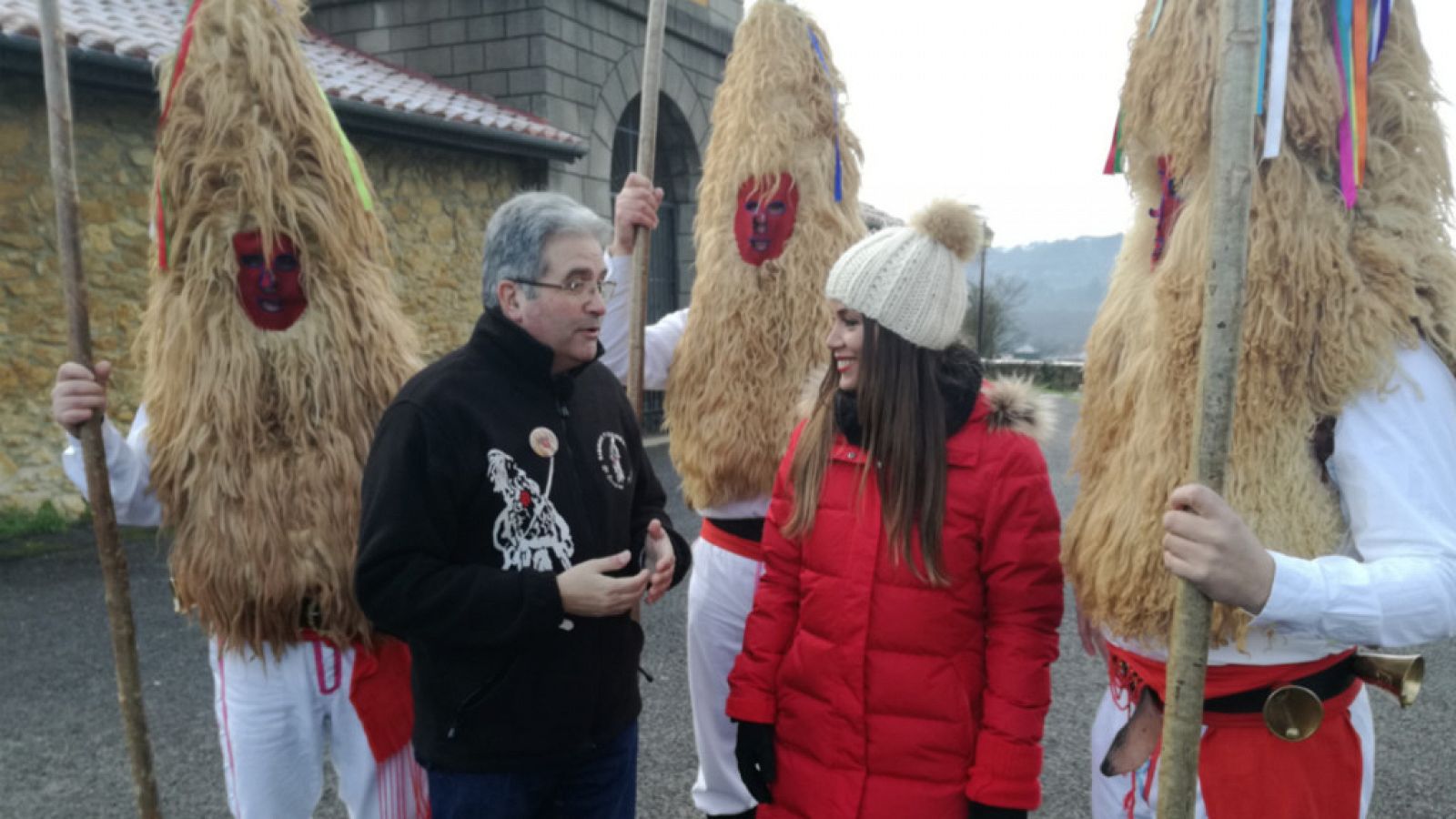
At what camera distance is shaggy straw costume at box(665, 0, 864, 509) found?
307cm

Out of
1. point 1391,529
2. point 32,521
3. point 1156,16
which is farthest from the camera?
point 32,521

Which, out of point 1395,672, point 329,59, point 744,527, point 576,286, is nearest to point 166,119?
point 576,286

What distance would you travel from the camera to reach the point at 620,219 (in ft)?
9.56

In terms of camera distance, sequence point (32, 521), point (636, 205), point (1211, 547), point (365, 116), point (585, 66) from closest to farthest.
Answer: point (1211, 547) → point (636, 205) → point (32, 521) → point (365, 116) → point (585, 66)

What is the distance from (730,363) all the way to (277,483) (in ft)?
4.49

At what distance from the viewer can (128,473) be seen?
231cm

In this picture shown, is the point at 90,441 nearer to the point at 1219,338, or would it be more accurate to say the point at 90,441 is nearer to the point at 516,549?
the point at 516,549

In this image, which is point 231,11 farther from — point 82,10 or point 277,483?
point 82,10

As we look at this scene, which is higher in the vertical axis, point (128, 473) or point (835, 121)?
point (835, 121)

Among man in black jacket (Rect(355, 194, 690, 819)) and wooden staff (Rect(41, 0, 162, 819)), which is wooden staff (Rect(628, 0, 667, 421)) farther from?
wooden staff (Rect(41, 0, 162, 819))

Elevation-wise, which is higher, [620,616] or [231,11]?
[231,11]

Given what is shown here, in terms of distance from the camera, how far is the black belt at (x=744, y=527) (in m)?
3.04

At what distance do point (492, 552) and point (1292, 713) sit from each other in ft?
4.81

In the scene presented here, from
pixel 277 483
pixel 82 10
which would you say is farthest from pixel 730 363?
pixel 82 10
